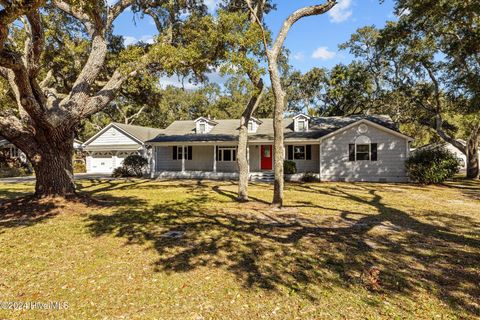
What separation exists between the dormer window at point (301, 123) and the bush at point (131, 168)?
1379 centimetres

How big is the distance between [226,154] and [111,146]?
13.4m

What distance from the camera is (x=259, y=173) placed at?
22656mm

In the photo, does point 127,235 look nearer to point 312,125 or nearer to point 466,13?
point 466,13

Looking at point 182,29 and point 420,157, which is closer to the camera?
point 182,29

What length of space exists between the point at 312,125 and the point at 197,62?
1388 cm

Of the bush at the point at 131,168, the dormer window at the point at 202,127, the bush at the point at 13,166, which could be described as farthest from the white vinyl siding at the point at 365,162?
the bush at the point at 13,166

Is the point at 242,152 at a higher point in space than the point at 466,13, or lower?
lower

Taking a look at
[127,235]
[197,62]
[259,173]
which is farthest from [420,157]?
[127,235]

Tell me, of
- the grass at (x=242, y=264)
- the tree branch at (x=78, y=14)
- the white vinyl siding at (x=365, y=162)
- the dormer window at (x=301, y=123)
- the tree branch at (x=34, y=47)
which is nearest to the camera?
the grass at (x=242, y=264)

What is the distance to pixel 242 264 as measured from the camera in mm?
5211

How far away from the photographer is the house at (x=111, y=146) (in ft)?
98.8

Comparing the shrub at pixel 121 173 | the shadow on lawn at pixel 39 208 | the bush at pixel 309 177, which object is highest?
the shrub at pixel 121 173

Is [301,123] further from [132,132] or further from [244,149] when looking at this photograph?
[132,132]

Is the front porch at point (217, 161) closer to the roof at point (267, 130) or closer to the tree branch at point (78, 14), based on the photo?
the roof at point (267, 130)
